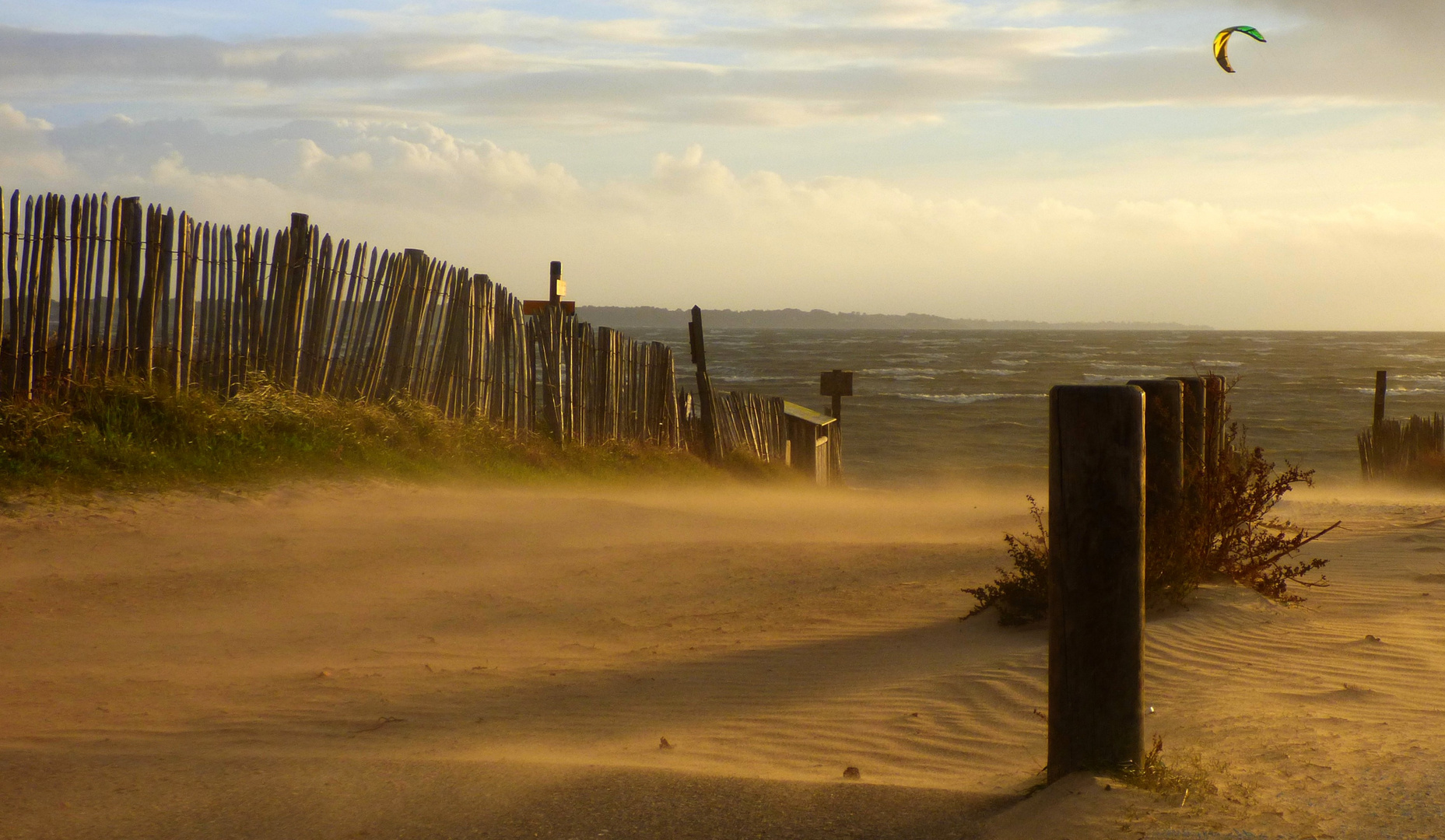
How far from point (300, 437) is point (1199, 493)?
23.9 ft

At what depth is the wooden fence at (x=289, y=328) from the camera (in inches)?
341

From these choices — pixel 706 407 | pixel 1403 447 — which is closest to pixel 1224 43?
pixel 706 407

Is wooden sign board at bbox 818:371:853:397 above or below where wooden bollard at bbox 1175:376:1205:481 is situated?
above

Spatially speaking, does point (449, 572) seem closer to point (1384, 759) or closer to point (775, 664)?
point (775, 664)

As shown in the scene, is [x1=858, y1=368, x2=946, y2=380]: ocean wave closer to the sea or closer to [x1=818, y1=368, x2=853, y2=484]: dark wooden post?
the sea

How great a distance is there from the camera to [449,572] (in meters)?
7.53

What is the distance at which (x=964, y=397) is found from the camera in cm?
4538

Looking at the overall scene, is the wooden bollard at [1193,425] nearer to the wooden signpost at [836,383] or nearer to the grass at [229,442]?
the grass at [229,442]

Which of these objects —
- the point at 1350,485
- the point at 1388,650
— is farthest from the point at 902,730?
the point at 1350,485

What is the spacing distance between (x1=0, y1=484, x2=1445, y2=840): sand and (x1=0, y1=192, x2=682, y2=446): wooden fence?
1.67 m

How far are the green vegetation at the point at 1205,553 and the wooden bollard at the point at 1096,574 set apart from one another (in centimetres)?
272

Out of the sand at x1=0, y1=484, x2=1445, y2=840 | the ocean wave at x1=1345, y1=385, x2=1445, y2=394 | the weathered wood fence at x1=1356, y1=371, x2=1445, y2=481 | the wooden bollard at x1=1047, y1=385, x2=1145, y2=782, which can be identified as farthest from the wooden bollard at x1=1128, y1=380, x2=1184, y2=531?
the ocean wave at x1=1345, y1=385, x2=1445, y2=394

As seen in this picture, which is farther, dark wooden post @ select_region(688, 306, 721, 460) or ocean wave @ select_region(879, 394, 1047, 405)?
ocean wave @ select_region(879, 394, 1047, 405)

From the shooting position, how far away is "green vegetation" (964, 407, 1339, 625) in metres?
5.89
